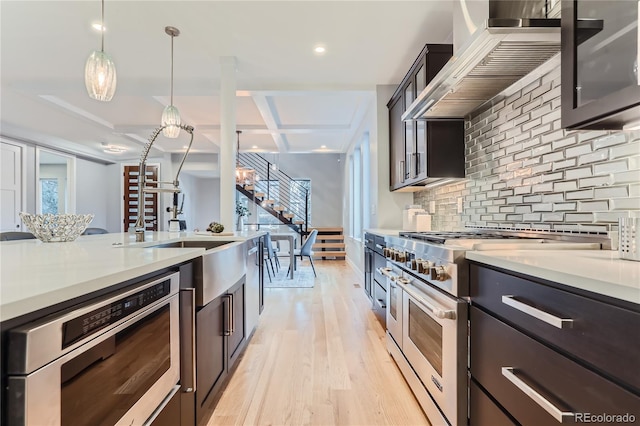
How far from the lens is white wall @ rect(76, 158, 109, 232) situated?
24.8ft

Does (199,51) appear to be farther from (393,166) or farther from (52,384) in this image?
(52,384)

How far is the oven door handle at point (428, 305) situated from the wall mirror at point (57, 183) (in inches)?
317

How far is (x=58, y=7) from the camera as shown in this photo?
98.7 inches

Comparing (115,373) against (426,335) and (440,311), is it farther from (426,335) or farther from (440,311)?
(426,335)

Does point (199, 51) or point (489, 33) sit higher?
point (199, 51)

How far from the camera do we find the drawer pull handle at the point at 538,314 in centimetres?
79

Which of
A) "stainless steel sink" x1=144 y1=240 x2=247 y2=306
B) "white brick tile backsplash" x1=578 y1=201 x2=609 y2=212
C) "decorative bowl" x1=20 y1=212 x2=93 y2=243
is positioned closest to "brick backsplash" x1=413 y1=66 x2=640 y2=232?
"white brick tile backsplash" x1=578 y1=201 x2=609 y2=212

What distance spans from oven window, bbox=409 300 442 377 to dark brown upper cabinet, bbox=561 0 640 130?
3.27ft

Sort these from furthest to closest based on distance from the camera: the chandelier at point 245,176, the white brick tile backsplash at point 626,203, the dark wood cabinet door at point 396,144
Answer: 1. the chandelier at point 245,176
2. the dark wood cabinet door at point 396,144
3. the white brick tile backsplash at point 626,203

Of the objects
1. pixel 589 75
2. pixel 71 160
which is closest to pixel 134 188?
pixel 71 160

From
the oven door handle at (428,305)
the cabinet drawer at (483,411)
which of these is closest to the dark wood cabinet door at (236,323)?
the oven door handle at (428,305)

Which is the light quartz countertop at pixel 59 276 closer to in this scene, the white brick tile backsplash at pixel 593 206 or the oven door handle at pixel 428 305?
the oven door handle at pixel 428 305

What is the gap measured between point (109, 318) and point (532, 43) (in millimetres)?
1951

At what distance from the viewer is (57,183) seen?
7957 millimetres
